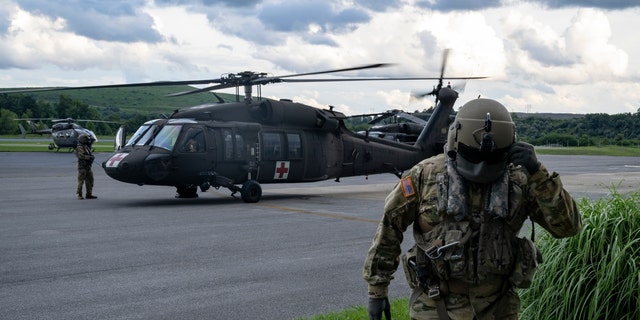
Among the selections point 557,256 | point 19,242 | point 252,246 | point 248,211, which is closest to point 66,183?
point 248,211

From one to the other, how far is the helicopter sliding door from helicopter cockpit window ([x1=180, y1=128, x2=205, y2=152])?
1569 mm

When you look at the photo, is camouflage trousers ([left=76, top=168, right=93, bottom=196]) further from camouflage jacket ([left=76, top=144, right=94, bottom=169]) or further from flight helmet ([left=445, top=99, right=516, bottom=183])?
flight helmet ([left=445, top=99, right=516, bottom=183])

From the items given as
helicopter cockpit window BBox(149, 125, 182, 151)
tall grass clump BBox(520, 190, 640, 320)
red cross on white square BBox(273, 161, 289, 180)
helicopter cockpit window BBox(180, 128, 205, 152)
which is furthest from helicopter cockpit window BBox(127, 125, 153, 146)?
tall grass clump BBox(520, 190, 640, 320)

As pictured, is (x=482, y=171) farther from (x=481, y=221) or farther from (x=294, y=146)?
(x=294, y=146)

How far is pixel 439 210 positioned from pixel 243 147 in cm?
1280

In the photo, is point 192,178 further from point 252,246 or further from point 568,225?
point 568,225

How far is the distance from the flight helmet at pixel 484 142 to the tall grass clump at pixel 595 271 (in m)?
1.70

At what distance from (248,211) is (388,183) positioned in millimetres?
10272

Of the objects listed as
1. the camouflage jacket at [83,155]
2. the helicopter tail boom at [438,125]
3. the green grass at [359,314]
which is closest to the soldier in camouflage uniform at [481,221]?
the green grass at [359,314]

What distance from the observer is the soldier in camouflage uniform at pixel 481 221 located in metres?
3.43

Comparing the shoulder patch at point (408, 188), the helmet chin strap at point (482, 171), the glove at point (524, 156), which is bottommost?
the shoulder patch at point (408, 188)

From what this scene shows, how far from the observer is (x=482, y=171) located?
342cm

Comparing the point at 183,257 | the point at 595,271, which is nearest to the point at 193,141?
the point at 183,257

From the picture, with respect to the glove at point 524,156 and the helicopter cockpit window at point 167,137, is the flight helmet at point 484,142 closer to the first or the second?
the glove at point 524,156
